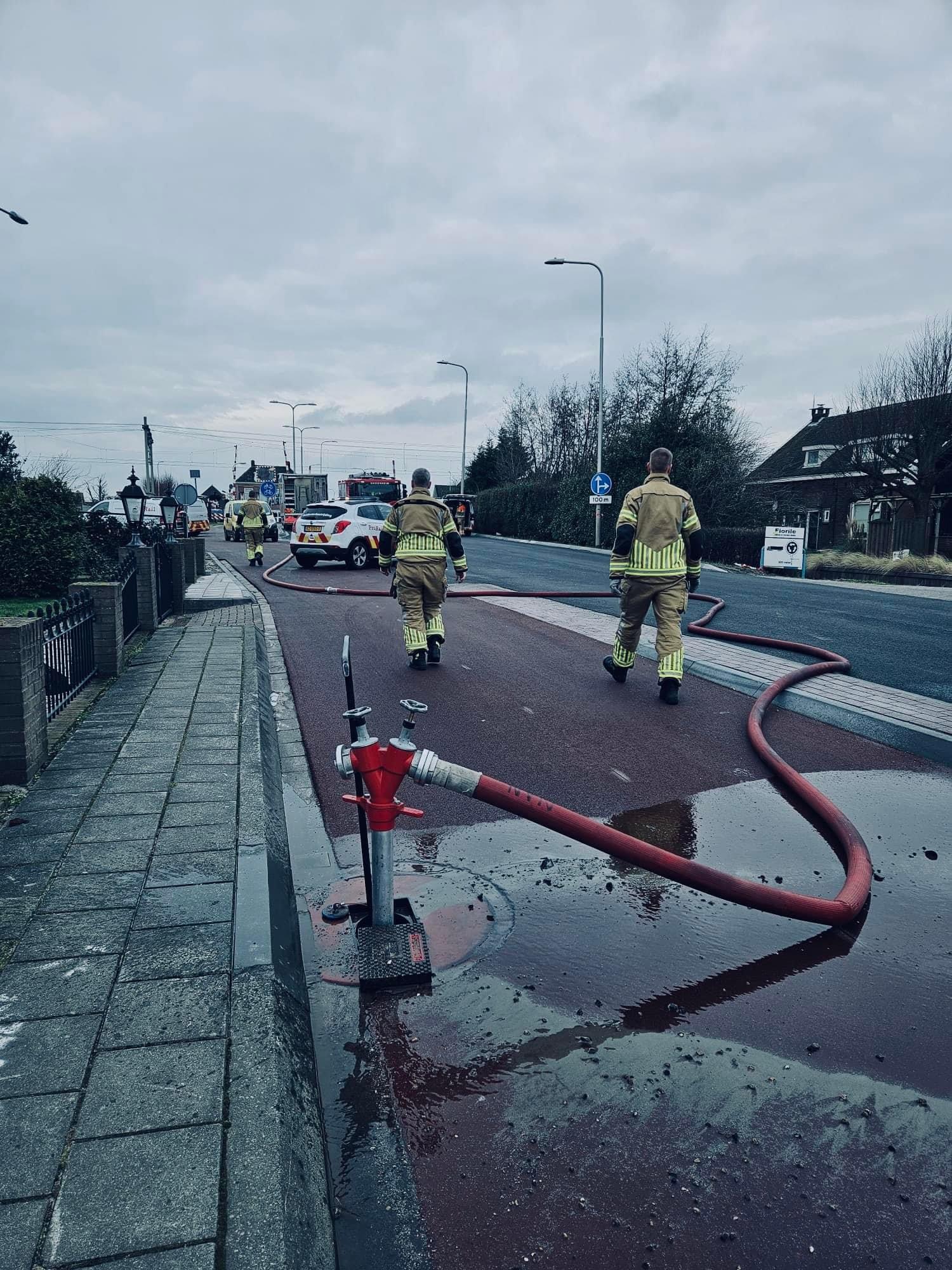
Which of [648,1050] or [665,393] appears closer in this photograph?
[648,1050]

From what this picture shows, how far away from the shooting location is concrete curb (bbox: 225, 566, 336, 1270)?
199 cm

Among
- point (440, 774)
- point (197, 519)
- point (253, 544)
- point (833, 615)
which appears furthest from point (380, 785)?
point (197, 519)

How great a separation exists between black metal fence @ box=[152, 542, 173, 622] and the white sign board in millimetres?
19004

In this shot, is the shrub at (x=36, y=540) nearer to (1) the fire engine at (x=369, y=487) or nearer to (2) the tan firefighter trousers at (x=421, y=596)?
(2) the tan firefighter trousers at (x=421, y=596)

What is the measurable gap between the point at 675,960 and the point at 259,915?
154cm

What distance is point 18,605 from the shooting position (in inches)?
547

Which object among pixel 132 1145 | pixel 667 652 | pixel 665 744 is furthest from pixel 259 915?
pixel 667 652

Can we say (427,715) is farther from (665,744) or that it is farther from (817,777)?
(817,777)

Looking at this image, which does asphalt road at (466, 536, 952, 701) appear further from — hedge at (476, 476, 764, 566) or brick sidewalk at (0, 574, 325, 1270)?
hedge at (476, 476, 764, 566)

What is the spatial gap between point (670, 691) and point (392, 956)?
4.58m

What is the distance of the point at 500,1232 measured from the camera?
2.19 metres

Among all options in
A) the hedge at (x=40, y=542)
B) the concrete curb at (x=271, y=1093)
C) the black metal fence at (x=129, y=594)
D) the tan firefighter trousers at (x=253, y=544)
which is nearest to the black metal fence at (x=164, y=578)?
the black metal fence at (x=129, y=594)

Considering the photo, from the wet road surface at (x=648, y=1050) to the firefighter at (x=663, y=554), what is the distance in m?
2.09

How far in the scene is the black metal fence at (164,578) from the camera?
38.9 ft
